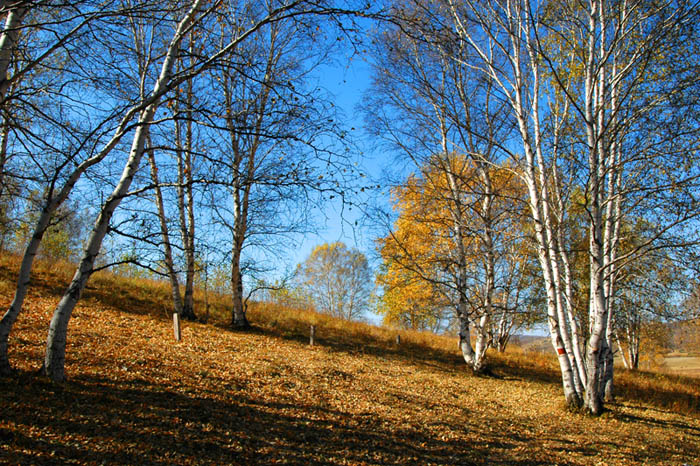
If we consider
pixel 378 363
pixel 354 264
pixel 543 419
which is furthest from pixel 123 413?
pixel 354 264

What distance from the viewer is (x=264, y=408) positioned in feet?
18.7

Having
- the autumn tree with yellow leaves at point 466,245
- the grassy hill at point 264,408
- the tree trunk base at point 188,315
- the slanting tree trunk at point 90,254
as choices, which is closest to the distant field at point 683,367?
the autumn tree with yellow leaves at point 466,245

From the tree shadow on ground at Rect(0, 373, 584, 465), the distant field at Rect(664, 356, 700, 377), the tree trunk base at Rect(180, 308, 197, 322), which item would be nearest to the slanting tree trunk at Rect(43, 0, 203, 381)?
the tree shadow on ground at Rect(0, 373, 584, 465)

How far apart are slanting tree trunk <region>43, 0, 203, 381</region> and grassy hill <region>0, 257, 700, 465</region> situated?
0.31m

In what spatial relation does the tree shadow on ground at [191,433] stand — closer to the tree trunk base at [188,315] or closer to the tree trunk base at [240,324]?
the tree trunk base at [240,324]

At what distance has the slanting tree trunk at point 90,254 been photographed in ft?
15.3

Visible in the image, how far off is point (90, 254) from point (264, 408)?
3.04m

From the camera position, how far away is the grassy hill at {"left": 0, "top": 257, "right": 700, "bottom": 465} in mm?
4031

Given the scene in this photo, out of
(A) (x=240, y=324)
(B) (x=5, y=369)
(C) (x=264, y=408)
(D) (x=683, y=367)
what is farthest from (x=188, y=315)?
(D) (x=683, y=367)

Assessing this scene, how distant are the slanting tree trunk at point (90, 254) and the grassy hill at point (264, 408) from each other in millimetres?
306

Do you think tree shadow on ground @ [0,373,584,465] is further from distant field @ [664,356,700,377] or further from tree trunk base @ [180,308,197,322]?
distant field @ [664,356,700,377]

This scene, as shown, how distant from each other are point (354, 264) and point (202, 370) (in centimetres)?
3412

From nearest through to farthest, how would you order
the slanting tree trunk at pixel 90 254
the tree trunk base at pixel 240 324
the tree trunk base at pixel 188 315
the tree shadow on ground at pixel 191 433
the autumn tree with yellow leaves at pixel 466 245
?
1. the tree shadow on ground at pixel 191 433
2. the slanting tree trunk at pixel 90 254
3. the autumn tree with yellow leaves at pixel 466 245
4. the tree trunk base at pixel 188 315
5. the tree trunk base at pixel 240 324

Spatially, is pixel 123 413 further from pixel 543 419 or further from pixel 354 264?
pixel 354 264
